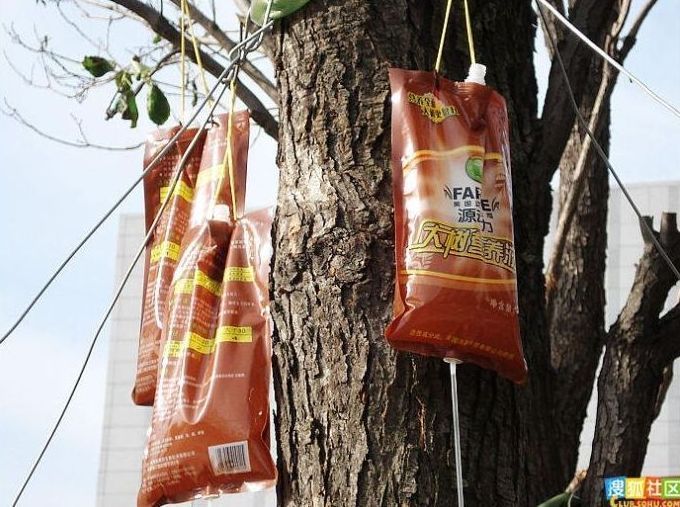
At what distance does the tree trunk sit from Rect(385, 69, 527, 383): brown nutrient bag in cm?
8

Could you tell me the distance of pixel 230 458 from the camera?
4.40 feet

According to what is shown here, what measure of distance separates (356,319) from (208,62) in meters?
0.96

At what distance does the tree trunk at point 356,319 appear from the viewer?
132cm

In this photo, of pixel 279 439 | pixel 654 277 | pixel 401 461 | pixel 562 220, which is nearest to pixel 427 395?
pixel 401 461

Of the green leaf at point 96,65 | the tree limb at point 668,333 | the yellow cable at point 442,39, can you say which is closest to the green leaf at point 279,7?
the yellow cable at point 442,39

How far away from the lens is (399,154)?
134 cm

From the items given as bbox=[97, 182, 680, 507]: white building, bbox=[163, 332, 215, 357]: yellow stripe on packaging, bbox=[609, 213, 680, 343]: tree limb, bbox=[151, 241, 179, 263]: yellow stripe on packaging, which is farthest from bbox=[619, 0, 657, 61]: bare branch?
bbox=[97, 182, 680, 507]: white building

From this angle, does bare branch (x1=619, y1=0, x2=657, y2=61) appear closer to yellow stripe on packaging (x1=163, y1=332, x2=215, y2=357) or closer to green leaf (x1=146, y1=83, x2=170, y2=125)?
green leaf (x1=146, y1=83, x2=170, y2=125)

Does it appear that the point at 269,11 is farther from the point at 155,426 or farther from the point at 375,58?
the point at 155,426

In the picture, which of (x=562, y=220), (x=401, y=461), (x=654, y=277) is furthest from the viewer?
(x=562, y=220)

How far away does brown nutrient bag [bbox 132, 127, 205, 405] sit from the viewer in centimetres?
157

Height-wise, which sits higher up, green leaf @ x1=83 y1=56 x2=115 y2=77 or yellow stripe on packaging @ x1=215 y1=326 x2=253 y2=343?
green leaf @ x1=83 y1=56 x2=115 y2=77

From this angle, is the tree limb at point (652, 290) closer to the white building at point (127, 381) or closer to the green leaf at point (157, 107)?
the green leaf at point (157, 107)

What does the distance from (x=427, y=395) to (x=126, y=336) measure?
15.0m
